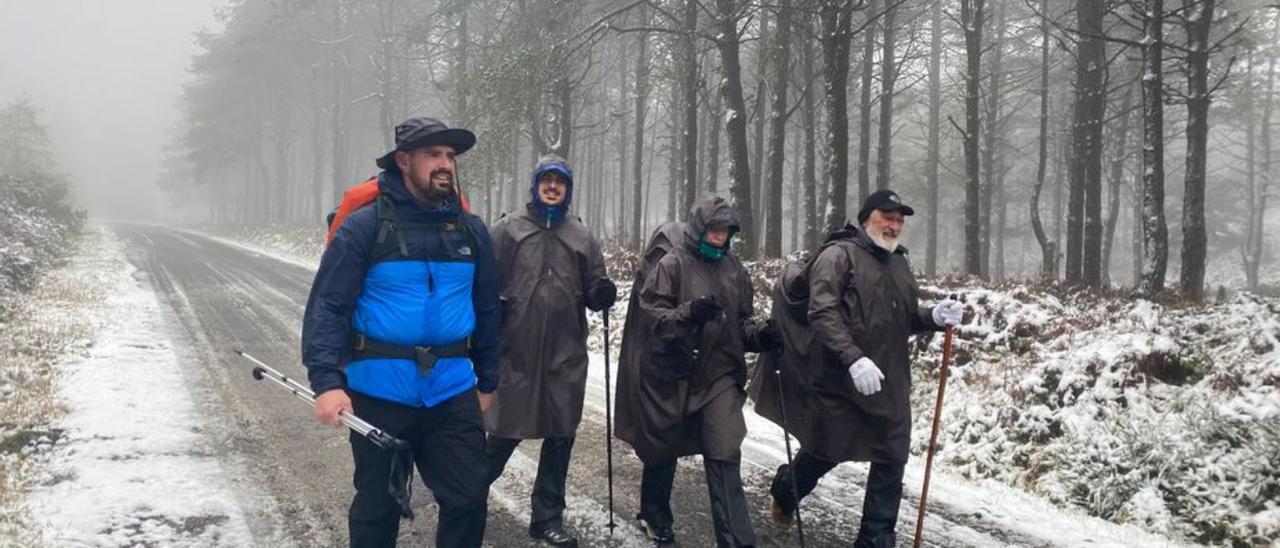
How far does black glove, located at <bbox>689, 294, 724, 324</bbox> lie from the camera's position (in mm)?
4324

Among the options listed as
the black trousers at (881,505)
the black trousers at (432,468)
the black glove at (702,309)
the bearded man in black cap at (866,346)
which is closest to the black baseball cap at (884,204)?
the bearded man in black cap at (866,346)

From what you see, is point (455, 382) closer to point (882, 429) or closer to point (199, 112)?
point (882, 429)

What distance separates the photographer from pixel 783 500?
528cm

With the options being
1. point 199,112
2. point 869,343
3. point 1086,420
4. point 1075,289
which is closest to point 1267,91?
point 1075,289

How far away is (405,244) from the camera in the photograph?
3.46 metres

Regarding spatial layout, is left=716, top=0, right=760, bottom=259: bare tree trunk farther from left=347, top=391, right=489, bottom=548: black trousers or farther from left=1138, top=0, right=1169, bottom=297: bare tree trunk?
left=347, top=391, right=489, bottom=548: black trousers

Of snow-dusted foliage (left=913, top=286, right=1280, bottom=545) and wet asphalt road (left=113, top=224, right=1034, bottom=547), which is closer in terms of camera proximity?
wet asphalt road (left=113, top=224, right=1034, bottom=547)

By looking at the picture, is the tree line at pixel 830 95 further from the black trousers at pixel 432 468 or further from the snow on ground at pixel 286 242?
the black trousers at pixel 432 468

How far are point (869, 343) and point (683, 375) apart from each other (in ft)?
3.58

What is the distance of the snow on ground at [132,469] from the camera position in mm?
4836

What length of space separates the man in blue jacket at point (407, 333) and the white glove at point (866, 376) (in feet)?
6.57

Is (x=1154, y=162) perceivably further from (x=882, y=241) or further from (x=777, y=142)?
(x=882, y=241)

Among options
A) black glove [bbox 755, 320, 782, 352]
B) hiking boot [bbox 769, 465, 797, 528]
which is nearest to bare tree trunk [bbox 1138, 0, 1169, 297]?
hiking boot [bbox 769, 465, 797, 528]

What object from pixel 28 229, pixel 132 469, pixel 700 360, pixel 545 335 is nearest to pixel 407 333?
pixel 545 335
